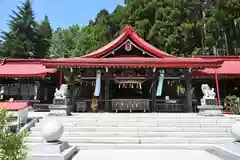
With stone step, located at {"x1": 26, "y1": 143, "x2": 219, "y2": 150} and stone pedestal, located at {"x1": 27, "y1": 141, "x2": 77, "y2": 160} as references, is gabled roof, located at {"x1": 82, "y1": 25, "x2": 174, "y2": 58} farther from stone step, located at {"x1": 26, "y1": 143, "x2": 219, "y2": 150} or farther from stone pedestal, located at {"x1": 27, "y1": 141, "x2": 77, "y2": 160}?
stone pedestal, located at {"x1": 27, "y1": 141, "x2": 77, "y2": 160}

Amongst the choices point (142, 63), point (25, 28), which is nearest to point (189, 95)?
point (142, 63)

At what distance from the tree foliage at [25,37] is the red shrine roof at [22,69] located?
1444cm

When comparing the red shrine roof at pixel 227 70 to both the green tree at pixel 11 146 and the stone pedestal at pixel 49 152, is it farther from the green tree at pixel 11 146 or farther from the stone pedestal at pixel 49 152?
the green tree at pixel 11 146

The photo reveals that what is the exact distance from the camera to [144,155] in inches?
245

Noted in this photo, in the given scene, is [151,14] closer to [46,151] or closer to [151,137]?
[151,137]

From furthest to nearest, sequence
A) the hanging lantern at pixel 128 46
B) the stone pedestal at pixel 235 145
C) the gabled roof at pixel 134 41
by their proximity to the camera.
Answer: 1. the hanging lantern at pixel 128 46
2. the gabled roof at pixel 134 41
3. the stone pedestal at pixel 235 145

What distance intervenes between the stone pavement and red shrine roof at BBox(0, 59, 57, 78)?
9.59 metres

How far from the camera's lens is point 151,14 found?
2742cm

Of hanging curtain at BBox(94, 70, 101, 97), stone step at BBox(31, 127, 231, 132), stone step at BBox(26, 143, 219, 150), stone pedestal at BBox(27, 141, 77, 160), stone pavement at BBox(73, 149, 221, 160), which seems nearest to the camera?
stone pedestal at BBox(27, 141, 77, 160)

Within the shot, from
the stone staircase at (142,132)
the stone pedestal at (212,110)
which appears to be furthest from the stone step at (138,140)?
the stone pedestal at (212,110)

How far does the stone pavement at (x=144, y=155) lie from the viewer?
5942 millimetres

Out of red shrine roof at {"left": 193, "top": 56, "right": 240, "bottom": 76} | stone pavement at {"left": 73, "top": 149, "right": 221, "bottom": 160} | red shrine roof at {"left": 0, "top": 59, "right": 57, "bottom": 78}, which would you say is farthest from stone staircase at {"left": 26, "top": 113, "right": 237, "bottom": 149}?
red shrine roof at {"left": 0, "top": 59, "right": 57, "bottom": 78}

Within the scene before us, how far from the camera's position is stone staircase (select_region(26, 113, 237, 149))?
7.54 meters

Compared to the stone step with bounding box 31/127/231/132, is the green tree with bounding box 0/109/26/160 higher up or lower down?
higher up
